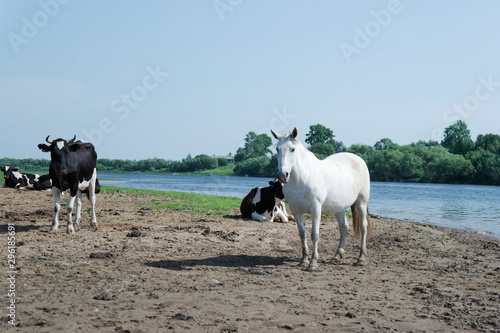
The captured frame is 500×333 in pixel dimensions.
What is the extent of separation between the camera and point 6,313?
5281 mm

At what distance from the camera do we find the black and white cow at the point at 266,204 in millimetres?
15016

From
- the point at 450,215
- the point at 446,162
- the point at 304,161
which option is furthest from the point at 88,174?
the point at 446,162

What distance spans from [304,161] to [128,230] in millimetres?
5236

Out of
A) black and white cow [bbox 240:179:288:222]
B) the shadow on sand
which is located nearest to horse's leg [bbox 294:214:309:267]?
the shadow on sand

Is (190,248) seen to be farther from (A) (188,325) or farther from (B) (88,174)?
(A) (188,325)

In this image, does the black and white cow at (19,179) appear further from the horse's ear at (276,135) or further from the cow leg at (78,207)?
the horse's ear at (276,135)

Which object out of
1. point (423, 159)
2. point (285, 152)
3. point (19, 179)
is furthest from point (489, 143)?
point (285, 152)

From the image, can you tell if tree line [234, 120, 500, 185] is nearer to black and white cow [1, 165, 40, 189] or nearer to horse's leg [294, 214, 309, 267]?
black and white cow [1, 165, 40, 189]

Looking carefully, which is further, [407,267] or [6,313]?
[407,267]

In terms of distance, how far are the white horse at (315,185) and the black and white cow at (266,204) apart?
515 cm

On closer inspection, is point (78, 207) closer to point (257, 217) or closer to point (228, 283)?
point (257, 217)

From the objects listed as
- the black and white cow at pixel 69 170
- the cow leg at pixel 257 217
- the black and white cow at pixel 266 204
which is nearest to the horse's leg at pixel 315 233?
the black and white cow at pixel 69 170

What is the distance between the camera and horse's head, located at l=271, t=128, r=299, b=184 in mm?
8109

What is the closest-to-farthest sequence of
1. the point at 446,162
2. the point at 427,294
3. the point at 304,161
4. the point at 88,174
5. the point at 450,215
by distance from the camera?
the point at 427,294, the point at 304,161, the point at 88,174, the point at 450,215, the point at 446,162
